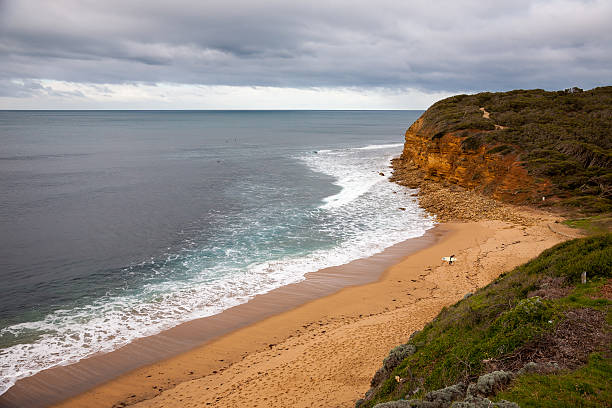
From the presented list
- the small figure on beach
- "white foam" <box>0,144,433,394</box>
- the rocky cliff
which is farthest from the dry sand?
the rocky cliff

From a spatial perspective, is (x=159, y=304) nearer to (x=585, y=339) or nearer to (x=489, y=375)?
(x=489, y=375)

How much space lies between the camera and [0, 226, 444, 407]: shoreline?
34.8 ft

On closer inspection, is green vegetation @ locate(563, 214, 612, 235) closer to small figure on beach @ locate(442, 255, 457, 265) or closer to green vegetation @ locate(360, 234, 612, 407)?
small figure on beach @ locate(442, 255, 457, 265)

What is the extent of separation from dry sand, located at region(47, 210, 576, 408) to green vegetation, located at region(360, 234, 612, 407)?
210 cm

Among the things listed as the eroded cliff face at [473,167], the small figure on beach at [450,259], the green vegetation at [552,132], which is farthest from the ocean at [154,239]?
the green vegetation at [552,132]

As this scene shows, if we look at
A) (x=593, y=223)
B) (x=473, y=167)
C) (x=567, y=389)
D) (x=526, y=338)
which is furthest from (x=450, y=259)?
(x=473, y=167)

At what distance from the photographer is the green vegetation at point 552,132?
26938 mm

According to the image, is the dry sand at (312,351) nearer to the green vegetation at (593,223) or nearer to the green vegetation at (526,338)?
the green vegetation at (526,338)

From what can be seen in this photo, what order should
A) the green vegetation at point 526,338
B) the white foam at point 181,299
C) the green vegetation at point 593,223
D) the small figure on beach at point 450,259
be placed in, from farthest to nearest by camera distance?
1. the green vegetation at point 593,223
2. the small figure on beach at point 450,259
3. the white foam at point 181,299
4. the green vegetation at point 526,338

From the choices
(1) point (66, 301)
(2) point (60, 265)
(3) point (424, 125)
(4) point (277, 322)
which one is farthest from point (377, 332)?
(3) point (424, 125)

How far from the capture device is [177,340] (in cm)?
1291

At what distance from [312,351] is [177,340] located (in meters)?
4.70

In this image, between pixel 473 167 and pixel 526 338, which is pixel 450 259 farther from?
pixel 473 167

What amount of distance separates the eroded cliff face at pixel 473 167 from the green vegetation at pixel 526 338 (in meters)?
20.5
